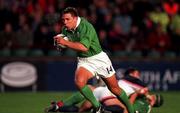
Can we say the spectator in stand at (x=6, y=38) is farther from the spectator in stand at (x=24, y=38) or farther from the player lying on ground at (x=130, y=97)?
the player lying on ground at (x=130, y=97)

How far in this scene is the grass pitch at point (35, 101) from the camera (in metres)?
12.4

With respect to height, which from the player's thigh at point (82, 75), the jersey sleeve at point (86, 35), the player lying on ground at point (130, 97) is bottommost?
the player lying on ground at point (130, 97)

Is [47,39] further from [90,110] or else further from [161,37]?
[90,110]

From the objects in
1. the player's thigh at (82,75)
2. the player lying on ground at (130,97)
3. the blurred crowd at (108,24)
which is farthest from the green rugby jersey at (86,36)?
the blurred crowd at (108,24)

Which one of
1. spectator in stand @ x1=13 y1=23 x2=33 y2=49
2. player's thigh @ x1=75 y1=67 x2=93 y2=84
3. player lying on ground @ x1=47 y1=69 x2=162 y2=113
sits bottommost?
spectator in stand @ x1=13 y1=23 x2=33 y2=49

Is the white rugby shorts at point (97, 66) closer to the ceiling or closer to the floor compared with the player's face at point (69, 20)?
closer to the floor

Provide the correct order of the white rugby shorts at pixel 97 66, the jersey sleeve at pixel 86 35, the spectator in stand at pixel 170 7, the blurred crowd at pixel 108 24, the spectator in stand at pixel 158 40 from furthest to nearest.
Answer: the spectator in stand at pixel 170 7
the spectator in stand at pixel 158 40
the blurred crowd at pixel 108 24
the white rugby shorts at pixel 97 66
the jersey sleeve at pixel 86 35

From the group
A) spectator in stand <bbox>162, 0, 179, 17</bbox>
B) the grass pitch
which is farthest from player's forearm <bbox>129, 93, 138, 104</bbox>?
spectator in stand <bbox>162, 0, 179, 17</bbox>

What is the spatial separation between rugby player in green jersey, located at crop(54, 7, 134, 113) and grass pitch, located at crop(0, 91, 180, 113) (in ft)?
6.97

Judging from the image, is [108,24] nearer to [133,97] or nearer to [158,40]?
[158,40]

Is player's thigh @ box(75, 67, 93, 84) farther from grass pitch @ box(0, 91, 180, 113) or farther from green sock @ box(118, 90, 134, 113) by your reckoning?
grass pitch @ box(0, 91, 180, 113)

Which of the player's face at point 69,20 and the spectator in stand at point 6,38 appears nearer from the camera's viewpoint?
the player's face at point 69,20

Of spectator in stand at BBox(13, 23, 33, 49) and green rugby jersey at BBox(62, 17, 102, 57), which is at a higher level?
green rugby jersey at BBox(62, 17, 102, 57)

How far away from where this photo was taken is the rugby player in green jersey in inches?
393
